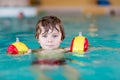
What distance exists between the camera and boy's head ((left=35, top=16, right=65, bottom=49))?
358cm

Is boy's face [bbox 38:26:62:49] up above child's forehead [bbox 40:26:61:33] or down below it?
below

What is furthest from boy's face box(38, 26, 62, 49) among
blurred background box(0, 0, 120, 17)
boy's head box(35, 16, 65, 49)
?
blurred background box(0, 0, 120, 17)

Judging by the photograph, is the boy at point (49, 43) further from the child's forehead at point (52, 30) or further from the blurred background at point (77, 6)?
the blurred background at point (77, 6)

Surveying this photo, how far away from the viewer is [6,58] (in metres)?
3.77

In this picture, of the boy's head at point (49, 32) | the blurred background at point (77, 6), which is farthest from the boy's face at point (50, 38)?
the blurred background at point (77, 6)

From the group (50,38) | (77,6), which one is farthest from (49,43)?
(77,6)

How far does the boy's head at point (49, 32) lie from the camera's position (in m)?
3.58

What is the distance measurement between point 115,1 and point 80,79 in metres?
12.9

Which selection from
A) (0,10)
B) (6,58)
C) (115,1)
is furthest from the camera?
(115,1)

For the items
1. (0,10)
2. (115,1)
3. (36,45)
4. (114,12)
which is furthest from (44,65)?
(115,1)

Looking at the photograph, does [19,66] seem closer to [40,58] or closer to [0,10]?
[40,58]

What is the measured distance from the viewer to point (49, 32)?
3566 mm

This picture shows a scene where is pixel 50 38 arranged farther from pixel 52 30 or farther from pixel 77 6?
pixel 77 6

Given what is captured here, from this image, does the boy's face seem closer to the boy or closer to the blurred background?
the boy
